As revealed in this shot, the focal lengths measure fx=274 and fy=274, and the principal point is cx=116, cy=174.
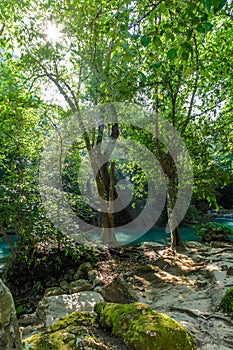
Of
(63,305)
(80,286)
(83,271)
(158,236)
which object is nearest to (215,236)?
(158,236)

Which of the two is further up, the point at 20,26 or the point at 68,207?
the point at 20,26

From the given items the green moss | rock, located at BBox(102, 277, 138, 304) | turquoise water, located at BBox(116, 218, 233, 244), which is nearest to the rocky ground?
rock, located at BBox(102, 277, 138, 304)

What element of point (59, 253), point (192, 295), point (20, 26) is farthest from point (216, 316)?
point (20, 26)

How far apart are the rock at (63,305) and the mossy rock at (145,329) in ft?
5.63

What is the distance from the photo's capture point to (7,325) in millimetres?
1612

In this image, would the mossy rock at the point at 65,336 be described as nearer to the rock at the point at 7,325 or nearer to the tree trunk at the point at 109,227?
the rock at the point at 7,325

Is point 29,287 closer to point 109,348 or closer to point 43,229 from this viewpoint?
point 43,229

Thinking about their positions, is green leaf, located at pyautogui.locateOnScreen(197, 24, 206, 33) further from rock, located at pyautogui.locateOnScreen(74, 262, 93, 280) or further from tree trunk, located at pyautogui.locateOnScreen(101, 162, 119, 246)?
tree trunk, located at pyautogui.locateOnScreen(101, 162, 119, 246)

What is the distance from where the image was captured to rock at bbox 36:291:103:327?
3.99 metres

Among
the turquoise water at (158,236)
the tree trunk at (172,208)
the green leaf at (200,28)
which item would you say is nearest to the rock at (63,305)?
the green leaf at (200,28)

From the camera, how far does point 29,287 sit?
6.51m

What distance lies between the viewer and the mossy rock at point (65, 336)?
1979 millimetres

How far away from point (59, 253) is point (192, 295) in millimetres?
3552

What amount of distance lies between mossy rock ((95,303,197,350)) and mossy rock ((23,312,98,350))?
0.24 m
